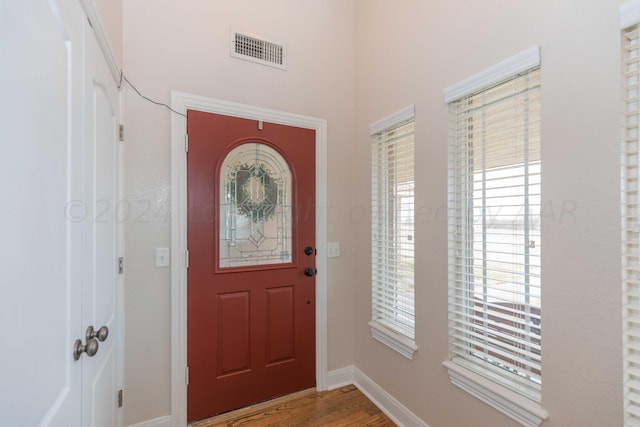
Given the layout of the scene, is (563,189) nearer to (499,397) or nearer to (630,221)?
(630,221)

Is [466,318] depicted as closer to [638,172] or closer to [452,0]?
[638,172]

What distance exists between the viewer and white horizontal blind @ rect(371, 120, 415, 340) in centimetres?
202

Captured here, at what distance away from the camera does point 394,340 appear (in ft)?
6.70

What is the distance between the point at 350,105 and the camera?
101 inches

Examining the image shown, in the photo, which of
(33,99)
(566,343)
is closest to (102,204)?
(33,99)

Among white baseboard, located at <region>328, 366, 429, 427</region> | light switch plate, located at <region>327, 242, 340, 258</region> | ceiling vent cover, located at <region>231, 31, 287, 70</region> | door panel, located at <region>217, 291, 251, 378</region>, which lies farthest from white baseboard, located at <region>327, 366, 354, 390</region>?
ceiling vent cover, located at <region>231, 31, 287, 70</region>

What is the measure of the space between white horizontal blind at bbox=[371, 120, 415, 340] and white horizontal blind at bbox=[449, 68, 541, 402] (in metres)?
0.38

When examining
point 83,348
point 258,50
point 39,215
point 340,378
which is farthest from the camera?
point 340,378

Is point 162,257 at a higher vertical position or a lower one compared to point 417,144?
lower

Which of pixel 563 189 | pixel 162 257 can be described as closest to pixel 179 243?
pixel 162 257

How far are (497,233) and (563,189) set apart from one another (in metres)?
0.37

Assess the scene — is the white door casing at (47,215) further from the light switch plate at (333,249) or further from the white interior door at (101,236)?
the light switch plate at (333,249)

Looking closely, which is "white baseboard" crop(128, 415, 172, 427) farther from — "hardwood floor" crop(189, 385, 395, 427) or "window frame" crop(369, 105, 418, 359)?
"window frame" crop(369, 105, 418, 359)

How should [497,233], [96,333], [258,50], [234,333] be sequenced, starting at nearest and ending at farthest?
[96,333], [497,233], [234,333], [258,50]
